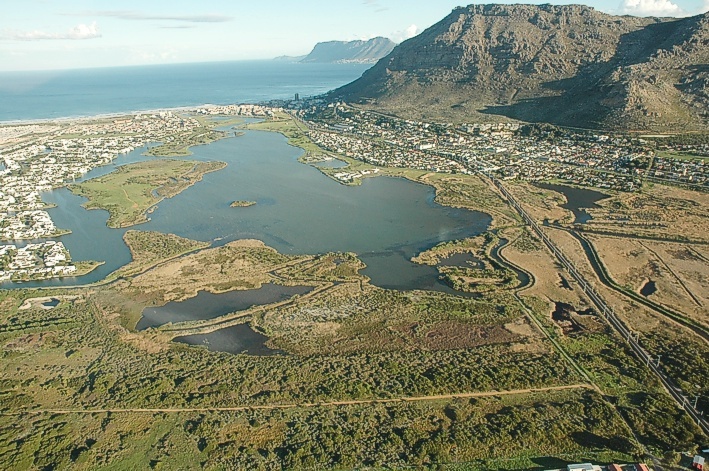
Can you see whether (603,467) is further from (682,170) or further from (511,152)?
(511,152)

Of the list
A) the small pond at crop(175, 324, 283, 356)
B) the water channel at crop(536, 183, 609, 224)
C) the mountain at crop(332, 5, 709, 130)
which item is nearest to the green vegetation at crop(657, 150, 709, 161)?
the mountain at crop(332, 5, 709, 130)

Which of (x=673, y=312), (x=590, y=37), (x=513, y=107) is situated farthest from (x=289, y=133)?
(x=673, y=312)

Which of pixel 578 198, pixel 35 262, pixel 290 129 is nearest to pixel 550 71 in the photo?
pixel 290 129

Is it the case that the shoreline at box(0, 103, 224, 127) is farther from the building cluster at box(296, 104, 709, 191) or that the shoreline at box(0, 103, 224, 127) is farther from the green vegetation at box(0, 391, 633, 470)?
the green vegetation at box(0, 391, 633, 470)

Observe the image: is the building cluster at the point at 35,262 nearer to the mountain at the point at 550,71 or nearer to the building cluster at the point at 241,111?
the mountain at the point at 550,71

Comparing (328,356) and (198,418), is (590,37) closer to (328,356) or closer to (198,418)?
(328,356)

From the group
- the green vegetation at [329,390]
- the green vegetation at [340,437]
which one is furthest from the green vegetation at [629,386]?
the green vegetation at [340,437]
